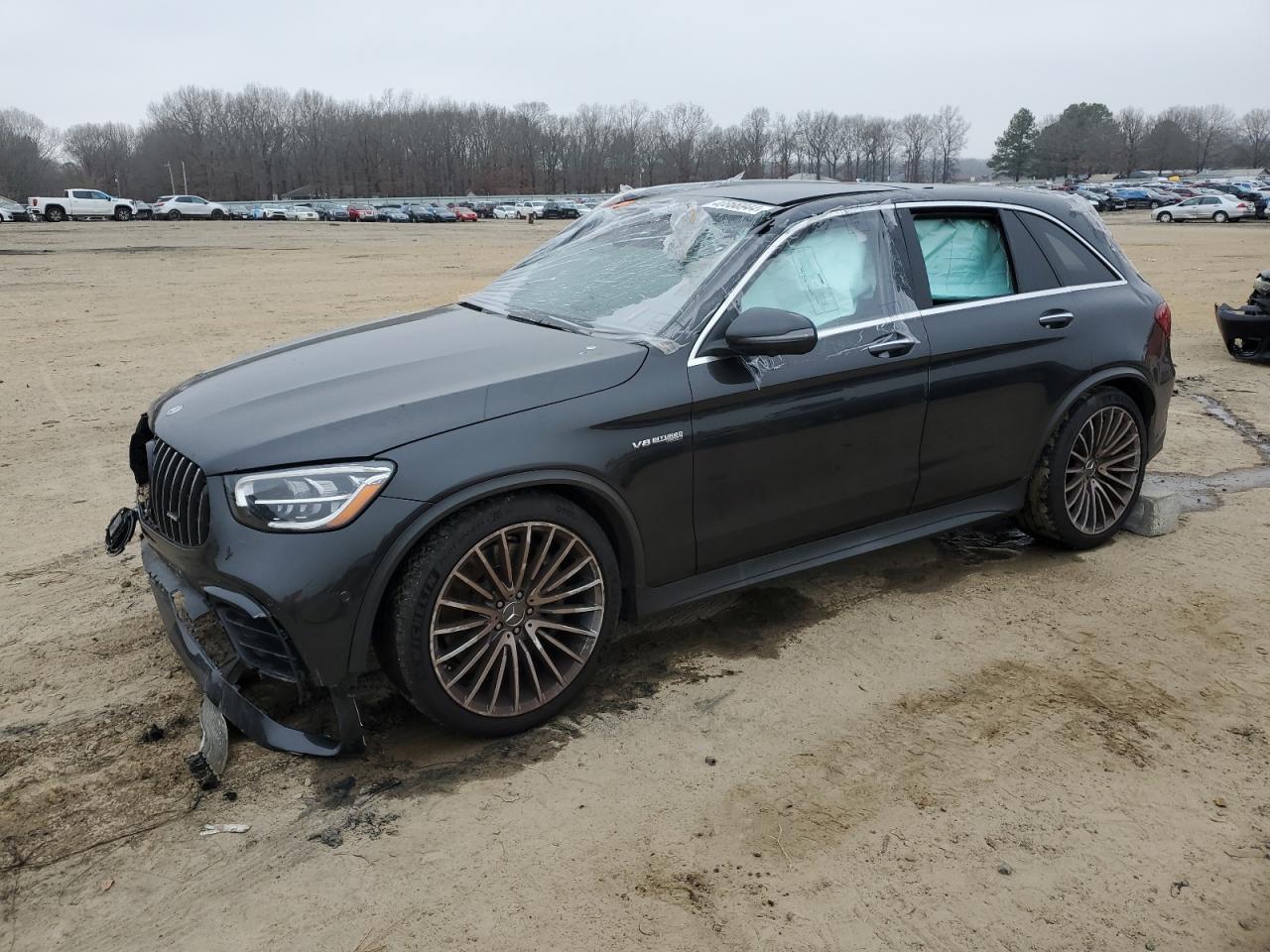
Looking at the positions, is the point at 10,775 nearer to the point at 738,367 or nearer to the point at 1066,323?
the point at 738,367

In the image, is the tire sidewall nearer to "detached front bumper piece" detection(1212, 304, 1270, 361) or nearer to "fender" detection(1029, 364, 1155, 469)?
"fender" detection(1029, 364, 1155, 469)

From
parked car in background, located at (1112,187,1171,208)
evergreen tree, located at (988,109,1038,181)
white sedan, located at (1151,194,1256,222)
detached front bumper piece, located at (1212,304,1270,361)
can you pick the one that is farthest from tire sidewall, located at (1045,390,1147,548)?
evergreen tree, located at (988,109,1038,181)

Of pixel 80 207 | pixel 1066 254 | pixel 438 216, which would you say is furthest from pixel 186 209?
pixel 1066 254

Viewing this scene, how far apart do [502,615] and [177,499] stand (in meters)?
1.16

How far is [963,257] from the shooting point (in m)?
4.43

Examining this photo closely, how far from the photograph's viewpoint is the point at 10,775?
3.15m

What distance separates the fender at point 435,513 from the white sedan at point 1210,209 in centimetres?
5157

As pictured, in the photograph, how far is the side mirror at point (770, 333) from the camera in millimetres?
3469

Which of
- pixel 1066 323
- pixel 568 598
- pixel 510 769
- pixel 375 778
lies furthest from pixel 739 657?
pixel 1066 323

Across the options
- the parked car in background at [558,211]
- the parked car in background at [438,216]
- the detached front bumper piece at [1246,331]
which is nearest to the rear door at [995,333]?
the detached front bumper piece at [1246,331]

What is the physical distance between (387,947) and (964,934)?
149cm

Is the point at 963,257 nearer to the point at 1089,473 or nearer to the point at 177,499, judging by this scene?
the point at 1089,473

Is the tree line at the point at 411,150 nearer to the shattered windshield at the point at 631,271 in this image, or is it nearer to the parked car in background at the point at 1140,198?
the parked car in background at the point at 1140,198

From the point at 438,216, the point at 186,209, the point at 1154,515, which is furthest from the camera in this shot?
the point at 438,216
